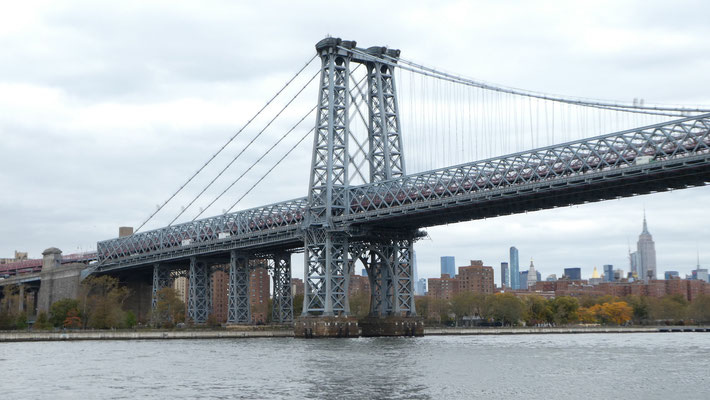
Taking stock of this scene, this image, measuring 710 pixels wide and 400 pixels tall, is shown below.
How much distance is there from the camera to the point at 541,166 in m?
87.4

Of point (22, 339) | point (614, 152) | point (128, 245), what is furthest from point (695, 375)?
point (128, 245)

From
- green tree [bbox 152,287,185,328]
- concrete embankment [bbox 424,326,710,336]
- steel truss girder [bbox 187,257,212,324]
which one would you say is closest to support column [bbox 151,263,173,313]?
green tree [bbox 152,287,185,328]

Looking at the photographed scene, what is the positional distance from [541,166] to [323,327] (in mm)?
32575

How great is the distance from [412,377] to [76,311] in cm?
9818

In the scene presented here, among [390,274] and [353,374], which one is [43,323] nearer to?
[390,274]

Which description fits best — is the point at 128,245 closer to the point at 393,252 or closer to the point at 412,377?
the point at 393,252

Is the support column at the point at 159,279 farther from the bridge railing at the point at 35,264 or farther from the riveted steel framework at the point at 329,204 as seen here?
the riveted steel framework at the point at 329,204

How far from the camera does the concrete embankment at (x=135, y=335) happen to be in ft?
365

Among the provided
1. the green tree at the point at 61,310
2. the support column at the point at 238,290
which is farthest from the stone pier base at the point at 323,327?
the green tree at the point at 61,310

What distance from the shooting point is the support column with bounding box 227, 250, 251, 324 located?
132 metres

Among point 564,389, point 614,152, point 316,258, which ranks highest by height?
point 614,152

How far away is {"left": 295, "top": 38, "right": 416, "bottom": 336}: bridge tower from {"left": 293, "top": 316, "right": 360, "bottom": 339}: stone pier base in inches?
4.7

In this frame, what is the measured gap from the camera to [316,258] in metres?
107

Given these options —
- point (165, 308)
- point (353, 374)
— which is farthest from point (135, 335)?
point (353, 374)
